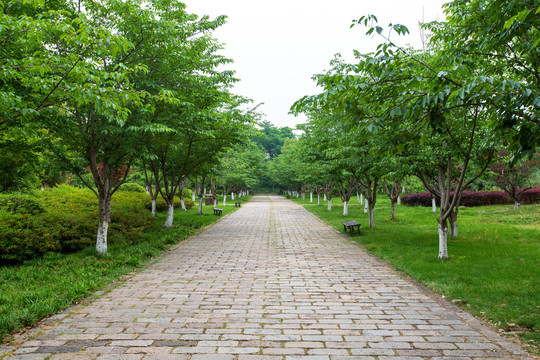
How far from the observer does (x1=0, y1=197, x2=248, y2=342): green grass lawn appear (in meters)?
4.45

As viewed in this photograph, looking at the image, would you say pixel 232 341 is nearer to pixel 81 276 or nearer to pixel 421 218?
pixel 81 276

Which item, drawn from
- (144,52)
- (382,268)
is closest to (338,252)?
(382,268)

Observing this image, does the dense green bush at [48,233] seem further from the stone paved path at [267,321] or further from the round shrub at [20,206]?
the stone paved path at [267,321]

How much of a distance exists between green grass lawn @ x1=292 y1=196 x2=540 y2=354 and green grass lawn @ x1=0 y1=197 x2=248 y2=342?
5743mm

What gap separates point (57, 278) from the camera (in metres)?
6.15

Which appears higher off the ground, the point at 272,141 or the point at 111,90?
the point at 272,141

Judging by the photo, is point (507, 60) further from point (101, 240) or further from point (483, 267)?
point (101, 240)

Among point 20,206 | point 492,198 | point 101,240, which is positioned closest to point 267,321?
point 101,240

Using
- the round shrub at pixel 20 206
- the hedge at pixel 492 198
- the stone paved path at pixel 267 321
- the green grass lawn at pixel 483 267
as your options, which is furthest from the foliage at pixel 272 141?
the stone paved path at pixel 267 321

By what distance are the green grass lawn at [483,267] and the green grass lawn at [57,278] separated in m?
5.74

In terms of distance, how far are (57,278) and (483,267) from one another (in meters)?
8.25

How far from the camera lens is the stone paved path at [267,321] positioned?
356 cm

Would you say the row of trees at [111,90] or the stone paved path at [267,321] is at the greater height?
the row of trees at [111,90]

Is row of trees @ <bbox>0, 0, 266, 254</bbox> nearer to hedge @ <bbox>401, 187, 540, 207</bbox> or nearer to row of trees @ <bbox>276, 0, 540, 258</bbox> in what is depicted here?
row of trees @ <bbox>276, 0, 540, 258</bbox>
